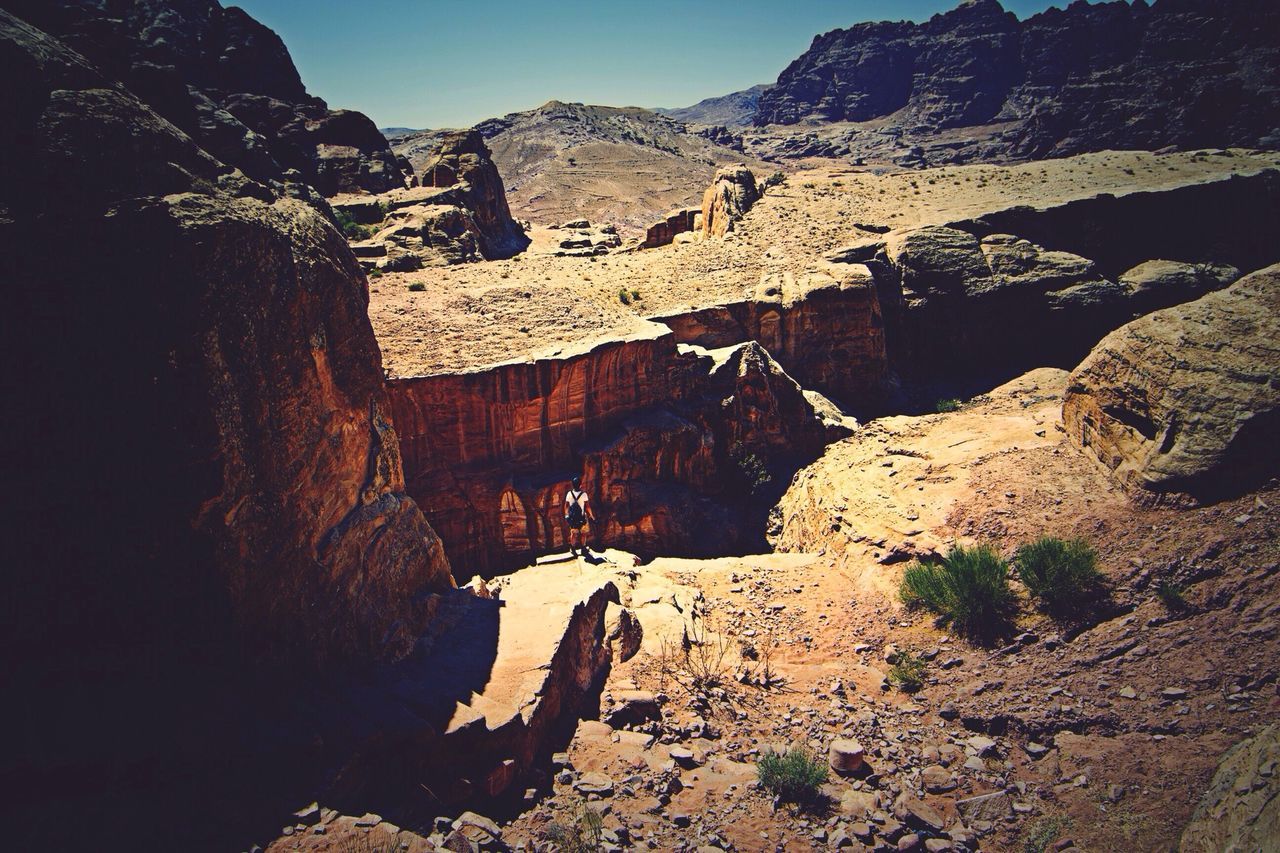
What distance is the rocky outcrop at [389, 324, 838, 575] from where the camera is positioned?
1411 cm

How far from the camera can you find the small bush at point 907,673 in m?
8.68

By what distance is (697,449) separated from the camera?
671 inches

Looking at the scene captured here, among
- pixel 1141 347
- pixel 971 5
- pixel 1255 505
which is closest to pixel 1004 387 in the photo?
pixel 1141 347

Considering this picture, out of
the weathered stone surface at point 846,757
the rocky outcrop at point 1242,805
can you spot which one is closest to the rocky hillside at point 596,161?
the weathered stone surface at point 846,757

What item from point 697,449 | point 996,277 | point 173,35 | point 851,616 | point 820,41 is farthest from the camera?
point 820,41

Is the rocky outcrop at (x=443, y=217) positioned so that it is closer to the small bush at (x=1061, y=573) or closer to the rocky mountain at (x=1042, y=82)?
the small bush at (x=1061, y=573)

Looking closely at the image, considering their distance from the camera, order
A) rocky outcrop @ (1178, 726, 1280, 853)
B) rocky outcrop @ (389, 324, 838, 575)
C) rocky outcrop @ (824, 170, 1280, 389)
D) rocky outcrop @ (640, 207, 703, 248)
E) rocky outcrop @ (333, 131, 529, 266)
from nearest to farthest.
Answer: rocky outcrop @ (1178, 726, 1280, 853) < rocky outcrop @ (389, 324, 838, 575) < rocky outcrop @ (824, 170, 1280, 389) < rocky outcrop @ (333, 131, 529, 266) < rocky outcrop @ (640, 207, 703, 248)

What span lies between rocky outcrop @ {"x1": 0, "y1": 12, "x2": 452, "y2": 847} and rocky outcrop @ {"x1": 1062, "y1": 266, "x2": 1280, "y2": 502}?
41.8 ft

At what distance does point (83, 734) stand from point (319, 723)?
5.73 feet

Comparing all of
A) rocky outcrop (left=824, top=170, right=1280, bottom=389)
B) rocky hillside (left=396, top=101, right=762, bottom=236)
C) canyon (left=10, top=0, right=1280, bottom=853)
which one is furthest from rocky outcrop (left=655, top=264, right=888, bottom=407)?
rocky hillside (left=396, top=101, right=762, bottom=236)

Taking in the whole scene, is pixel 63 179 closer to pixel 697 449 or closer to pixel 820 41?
pixel 697 449

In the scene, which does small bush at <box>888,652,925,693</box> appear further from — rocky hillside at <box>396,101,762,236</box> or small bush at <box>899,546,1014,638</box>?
rocky hillside at <box>396,101,762,236</box>

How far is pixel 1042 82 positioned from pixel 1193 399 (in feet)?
363

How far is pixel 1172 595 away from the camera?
7.85 meters
